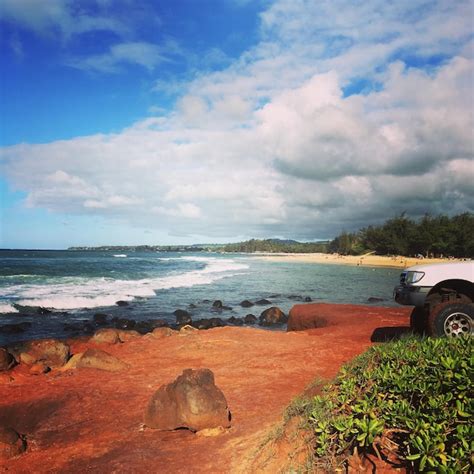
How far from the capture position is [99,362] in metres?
8.88

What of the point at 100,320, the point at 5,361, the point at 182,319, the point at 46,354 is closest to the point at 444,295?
the point at 46,354

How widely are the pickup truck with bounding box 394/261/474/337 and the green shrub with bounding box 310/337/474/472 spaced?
136 inches

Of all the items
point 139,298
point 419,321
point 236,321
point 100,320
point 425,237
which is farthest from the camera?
point 425,237

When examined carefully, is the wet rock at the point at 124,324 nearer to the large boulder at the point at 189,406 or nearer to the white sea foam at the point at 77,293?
the white sea foam at the point at 77,293

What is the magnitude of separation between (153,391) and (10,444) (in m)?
2.68

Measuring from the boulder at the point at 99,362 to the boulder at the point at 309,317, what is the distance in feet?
28.0

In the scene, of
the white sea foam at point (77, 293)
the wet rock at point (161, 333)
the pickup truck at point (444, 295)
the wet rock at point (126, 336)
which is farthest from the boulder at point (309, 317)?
the white sea foam at point (77, 293)

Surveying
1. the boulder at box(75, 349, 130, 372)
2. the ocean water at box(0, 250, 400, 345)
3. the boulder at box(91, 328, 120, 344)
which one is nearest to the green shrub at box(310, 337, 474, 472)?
the boulder at box(75, 349, 130, 372)

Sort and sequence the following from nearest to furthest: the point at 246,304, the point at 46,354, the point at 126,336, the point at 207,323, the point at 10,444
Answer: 1. the point at 10,444
2. the point at 46,354
3. the point at 126,336
4. the point at 207,323
5. the point at 246,304

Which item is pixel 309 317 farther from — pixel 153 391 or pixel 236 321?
pixel 153 391

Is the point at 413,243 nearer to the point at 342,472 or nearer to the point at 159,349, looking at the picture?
the point at 159,349

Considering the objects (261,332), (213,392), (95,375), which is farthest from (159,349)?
(213,392)

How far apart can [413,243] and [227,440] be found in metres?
79.6

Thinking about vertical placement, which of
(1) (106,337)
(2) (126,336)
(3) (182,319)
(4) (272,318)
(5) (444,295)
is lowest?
(3) (182,319)
